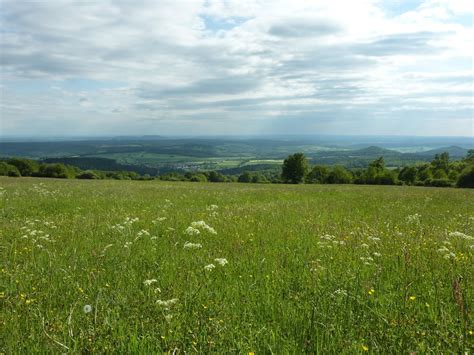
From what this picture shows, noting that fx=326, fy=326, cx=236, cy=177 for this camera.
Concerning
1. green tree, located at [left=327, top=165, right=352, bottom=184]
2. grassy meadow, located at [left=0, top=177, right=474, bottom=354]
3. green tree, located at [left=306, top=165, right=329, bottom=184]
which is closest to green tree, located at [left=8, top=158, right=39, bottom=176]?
green tree, located at [left=306, top=165, right=329, bottom=184]

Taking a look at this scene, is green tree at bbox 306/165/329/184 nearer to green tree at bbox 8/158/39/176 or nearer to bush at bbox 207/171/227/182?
bush at bbox 207/171/227/182

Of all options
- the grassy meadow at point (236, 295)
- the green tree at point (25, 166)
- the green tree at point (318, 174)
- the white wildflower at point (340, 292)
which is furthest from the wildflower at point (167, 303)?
the green tree at point (25, 166)

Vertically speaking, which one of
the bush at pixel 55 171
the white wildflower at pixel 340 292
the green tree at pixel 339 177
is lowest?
the green tree at pixel 339 177

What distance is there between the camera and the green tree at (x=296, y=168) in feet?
285

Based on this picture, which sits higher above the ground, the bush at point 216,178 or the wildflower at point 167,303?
the wildflower at point 167,303

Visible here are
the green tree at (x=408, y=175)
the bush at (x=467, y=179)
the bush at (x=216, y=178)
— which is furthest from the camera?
the bush at (x=216, y=178)

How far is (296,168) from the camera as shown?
8719 centimetres

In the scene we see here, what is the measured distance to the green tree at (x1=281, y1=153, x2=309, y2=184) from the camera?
285 feet

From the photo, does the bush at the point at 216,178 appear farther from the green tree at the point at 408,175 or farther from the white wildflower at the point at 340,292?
the white wildflower at the point at 340,292

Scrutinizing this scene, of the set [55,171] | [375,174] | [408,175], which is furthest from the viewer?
[408,175]

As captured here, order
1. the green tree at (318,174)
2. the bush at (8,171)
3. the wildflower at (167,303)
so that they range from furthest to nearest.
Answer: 1. the green tree at (318,174)
2. the bush at (8,171)
3. the wildflower at (167,303)

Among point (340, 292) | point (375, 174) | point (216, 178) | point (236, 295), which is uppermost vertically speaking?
point (340, 292)

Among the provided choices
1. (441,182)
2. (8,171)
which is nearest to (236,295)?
(441,182)

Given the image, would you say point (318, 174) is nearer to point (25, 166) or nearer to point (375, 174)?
point (375, 174)
